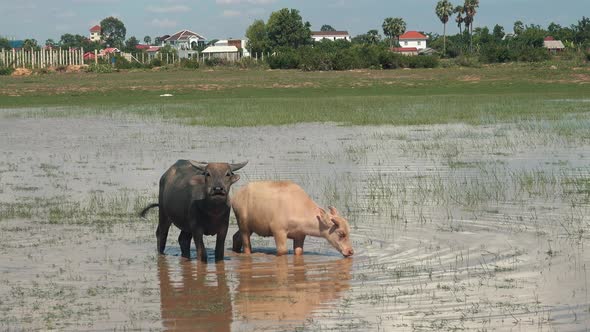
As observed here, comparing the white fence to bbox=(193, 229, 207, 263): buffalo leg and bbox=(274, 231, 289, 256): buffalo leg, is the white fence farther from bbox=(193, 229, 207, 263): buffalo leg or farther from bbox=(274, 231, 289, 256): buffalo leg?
bbox=(193, 229, 207, 263): buffalo leg

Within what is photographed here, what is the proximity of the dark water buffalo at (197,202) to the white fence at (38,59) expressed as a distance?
85.6 meters

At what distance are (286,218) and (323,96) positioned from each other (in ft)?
138

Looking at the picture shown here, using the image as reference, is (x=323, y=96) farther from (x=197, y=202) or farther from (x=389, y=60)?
(x=197, y=202)

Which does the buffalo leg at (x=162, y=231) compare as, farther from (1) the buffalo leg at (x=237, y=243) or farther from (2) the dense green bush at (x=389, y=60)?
(2) the dense green bush at (x=389, y=60)

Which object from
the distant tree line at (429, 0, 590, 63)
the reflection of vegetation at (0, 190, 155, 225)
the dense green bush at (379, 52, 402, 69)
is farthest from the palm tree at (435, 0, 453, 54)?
the reflection of vegetation at (0, 190, 155, 225)

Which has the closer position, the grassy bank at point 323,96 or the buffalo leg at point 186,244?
the buffalo leg at point 186,244

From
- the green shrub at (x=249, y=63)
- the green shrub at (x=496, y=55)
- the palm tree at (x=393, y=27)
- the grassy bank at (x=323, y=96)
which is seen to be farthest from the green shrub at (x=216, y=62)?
the palm tree at (x=393, y=27)

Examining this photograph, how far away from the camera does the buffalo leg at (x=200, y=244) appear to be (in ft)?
43.2

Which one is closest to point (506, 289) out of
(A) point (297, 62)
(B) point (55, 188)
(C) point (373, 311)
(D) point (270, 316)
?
(C) point (373, 311)

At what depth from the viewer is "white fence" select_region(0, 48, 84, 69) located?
10000 centimetres

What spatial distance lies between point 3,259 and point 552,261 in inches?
267

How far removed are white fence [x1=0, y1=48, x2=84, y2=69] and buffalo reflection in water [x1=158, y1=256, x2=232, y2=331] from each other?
8688cm

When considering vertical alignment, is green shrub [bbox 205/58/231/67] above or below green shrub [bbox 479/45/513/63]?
below

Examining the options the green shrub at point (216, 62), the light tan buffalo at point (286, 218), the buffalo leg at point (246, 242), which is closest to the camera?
the light tan buffalo at point (286, 218)
